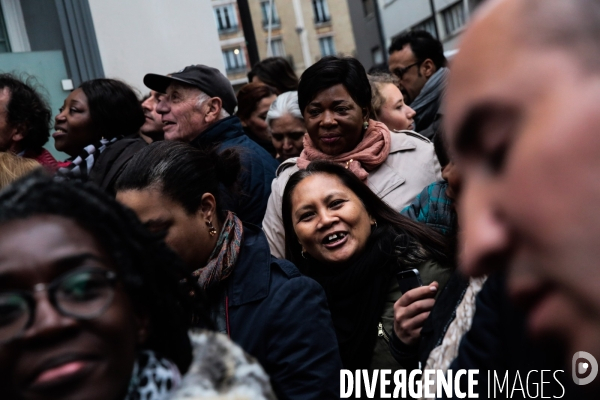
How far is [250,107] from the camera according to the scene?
6.21 meters

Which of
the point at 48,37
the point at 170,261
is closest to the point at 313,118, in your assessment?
the point at 170,261

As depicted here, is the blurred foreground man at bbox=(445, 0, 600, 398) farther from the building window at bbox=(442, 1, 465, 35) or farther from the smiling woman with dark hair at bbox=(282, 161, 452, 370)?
the building window at bbox=(442, 1, 465, 35)

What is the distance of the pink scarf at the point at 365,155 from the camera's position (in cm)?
421

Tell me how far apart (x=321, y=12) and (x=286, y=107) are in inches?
2103

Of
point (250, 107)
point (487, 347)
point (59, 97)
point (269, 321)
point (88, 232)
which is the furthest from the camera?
point (59, 97)

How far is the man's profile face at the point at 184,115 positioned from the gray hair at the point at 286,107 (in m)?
0.62

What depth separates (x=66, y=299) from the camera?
1.26 metres

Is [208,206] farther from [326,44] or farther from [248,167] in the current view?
[326,44]

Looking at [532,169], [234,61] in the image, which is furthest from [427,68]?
[234,61]

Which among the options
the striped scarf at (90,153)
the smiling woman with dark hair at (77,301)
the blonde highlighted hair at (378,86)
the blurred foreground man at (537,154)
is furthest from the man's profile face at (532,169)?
the blonde highlighted hair at (378,86)

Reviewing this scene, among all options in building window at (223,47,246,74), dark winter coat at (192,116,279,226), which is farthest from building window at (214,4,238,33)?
dark winter coat at (192,116,279,226)

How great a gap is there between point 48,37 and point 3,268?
6.16m

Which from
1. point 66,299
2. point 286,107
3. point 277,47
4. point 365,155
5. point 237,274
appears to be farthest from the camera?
point 277,47

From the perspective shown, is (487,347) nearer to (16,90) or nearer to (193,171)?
(193,171)
